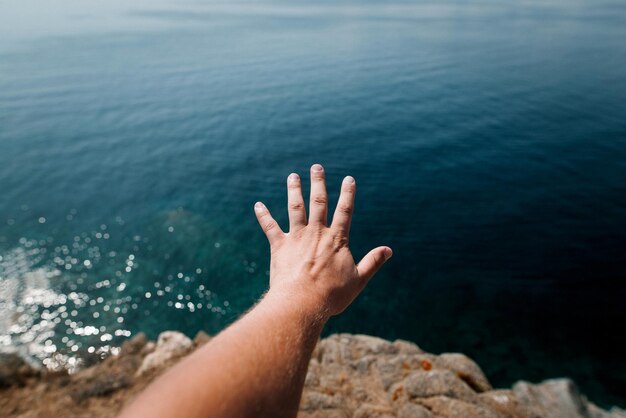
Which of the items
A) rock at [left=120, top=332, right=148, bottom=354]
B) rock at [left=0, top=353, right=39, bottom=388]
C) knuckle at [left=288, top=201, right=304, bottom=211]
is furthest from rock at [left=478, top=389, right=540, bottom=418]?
rock at [left=0, top=353, right=39, bottom=388]

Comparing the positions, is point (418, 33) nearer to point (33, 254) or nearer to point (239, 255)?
point (239, 255)

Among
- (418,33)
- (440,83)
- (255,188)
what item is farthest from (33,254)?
(418,33)

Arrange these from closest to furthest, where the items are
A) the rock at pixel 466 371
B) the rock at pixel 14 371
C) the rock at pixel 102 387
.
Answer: the rock at pixel 466 371
the rock at pixel 102 387
the rock at pixel 14 371

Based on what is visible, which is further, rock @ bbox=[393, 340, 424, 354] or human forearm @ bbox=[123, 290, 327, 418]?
rock @ bbox=[393, 340, 424, 354]

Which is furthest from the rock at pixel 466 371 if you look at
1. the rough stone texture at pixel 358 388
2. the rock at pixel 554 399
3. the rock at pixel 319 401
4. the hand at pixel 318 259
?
the hand at pixel 318 259

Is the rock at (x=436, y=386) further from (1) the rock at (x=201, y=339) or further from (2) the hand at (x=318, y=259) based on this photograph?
(1) the rock at (x=201, y=339)

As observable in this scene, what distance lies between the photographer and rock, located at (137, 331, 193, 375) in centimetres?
987

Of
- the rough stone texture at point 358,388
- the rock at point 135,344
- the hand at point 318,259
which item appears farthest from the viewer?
the rock at point 135,344

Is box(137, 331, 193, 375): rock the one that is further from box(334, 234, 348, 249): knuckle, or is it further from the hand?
box(334, 234, 348, 249): knuckle

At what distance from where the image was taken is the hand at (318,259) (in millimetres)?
3252

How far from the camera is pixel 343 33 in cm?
7281

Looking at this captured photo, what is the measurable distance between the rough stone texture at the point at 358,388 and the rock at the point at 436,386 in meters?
0.02

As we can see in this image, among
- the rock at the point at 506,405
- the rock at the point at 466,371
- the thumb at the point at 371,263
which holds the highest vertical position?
the thumb at the point at 371,263

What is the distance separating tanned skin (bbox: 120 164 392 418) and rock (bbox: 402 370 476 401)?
5136 mm
